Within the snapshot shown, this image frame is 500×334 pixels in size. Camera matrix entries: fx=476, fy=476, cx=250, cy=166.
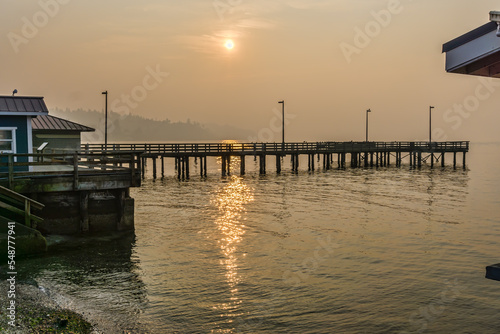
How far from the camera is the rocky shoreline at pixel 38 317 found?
8.59 metres

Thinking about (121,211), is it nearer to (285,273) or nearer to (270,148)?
(285,273)

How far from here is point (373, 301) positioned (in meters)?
11.8

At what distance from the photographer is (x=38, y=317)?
9133mm

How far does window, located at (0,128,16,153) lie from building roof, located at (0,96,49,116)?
787 millimetres

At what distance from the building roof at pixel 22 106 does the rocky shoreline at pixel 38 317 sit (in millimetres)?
9487

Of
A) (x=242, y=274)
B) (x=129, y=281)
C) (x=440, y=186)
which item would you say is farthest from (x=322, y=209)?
(x=440, y=186)

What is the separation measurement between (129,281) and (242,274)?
323cm

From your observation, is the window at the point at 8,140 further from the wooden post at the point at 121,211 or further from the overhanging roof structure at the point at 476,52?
the overhanging roof structure at the point at 476,52

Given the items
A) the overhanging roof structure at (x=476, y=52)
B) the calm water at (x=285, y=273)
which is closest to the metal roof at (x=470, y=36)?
the overhanging roof structure at (x=476, y=52)

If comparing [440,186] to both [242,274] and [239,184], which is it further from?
[242,274]

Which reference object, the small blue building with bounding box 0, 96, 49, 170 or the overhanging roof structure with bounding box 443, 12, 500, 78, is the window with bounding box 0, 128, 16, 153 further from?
the overhanging roof structure with bounding box 443, 12, 500, 78

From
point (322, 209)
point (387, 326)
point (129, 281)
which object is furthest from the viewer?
point (322, 209)

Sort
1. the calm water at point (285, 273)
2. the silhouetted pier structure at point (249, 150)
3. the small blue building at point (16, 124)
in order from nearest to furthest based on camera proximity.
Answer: the calm water at point (285, 273), the small blue building at point (16, 124), the silhouetted pier structure at point (249, 150)

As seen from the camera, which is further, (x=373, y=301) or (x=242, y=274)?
(x=242, y=274)
